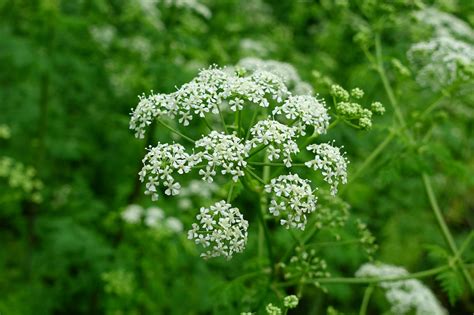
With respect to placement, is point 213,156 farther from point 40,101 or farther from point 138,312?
point 40,101

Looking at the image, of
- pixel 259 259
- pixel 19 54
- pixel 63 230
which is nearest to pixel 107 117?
pixel 19 54

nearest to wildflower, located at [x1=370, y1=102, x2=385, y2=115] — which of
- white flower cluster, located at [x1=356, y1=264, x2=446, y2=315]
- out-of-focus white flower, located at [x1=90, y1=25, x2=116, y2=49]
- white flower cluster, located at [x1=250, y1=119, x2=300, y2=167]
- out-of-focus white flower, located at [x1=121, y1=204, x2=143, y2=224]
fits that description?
white flower cluster, located at [x1=250, y1=119, x2=300, y2=167]

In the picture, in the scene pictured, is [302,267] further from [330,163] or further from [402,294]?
[402,294]

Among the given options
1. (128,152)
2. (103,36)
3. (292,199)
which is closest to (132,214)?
(128,152)

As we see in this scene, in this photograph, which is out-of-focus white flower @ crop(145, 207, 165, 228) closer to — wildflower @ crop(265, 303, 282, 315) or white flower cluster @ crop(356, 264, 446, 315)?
white flower cluster @ crop(356, 264, 446, 315)

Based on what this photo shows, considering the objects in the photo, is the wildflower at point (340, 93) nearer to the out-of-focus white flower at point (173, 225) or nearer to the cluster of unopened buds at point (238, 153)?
the cluster of unopened buds at point (238, 153)

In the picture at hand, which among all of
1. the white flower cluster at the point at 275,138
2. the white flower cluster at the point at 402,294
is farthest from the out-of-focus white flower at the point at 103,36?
the white flower cluster at the point at 275,138
